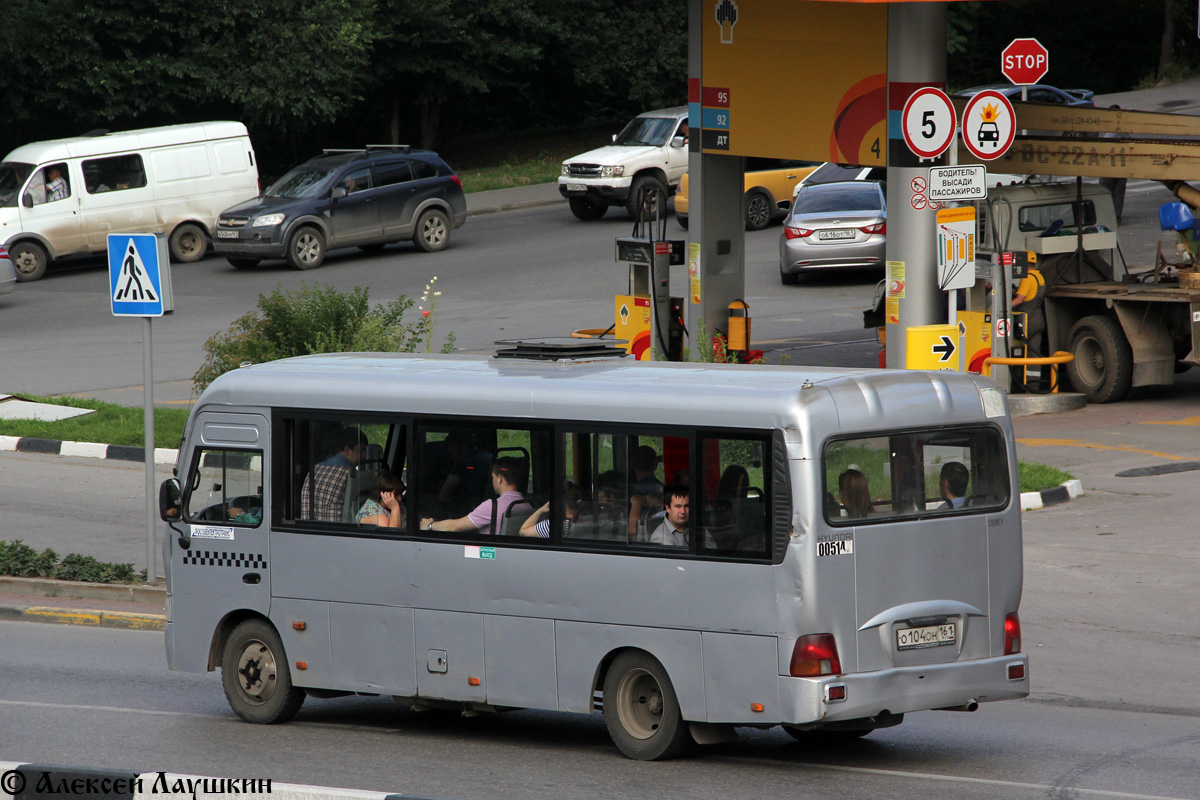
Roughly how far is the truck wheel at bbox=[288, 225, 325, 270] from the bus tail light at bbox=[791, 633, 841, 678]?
901 inches

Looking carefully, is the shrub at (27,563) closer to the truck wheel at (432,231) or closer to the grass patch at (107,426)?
the grass patch at (107,426)

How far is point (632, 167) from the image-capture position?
32.3 metres

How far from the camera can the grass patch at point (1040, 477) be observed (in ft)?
49.0

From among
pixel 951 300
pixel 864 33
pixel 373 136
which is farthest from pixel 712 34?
pixel 373 136

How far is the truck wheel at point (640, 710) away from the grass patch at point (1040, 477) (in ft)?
24.5

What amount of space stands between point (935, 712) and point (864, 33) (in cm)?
941

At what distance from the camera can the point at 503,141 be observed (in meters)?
47.2

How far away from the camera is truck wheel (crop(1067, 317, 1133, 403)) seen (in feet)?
60.4

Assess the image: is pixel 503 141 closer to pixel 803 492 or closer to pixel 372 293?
pixel 372 293

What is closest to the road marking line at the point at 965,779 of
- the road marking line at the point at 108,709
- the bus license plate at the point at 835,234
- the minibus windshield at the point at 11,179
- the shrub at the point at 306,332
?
the road marking line at the point at 108,709

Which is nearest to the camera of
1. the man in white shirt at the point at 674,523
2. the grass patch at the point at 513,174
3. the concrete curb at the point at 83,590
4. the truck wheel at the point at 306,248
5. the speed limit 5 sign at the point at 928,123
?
the man in white shirt at the point at 674,523

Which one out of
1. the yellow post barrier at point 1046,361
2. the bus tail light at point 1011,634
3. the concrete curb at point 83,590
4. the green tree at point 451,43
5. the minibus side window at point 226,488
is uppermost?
the green tree at point 451,43

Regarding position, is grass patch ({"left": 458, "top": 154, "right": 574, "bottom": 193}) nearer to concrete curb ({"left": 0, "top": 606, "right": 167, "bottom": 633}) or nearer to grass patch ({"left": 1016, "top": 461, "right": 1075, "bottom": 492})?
grass patch ({"left": 1016, "top": 461, "right": 1075, "bottom": 492})

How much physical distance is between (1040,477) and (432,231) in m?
18.4
